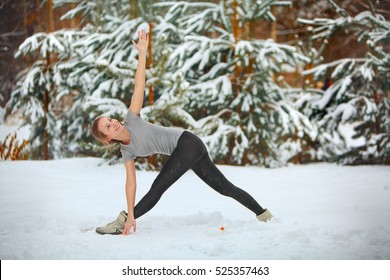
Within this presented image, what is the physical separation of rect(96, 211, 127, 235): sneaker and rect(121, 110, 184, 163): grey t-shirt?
0.30 meters

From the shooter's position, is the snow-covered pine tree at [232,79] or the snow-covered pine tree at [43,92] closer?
the snow-covered pine tree at [43,92]

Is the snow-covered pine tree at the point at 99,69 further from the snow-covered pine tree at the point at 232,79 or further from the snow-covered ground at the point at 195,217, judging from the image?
the snow-covered ground at the point at 195,217

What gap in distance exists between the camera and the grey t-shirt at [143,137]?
8.13ft

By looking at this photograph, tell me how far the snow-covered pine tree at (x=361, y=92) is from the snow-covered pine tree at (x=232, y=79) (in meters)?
0.36

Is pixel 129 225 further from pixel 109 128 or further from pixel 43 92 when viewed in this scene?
pixel 43 92

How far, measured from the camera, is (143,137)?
2.48 meters

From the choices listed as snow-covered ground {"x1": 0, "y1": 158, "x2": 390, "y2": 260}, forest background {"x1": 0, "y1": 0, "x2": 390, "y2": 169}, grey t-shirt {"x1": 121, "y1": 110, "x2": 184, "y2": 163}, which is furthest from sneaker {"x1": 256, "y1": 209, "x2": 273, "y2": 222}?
forest background {"x1": 0, "y1": 0, "x2": 390, "y2": 169}

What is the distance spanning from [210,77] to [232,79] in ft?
0.75

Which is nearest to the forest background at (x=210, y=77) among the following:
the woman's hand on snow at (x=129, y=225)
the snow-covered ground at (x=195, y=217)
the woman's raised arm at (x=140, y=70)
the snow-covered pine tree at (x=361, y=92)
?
the snow-covered pine tree at (x=361, y=92)

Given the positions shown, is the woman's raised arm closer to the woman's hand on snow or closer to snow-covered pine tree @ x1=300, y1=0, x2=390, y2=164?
the woman's hand on snow

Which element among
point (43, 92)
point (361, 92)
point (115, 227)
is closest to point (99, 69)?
point (43, 92)

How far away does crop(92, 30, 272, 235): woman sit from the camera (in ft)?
8.00
